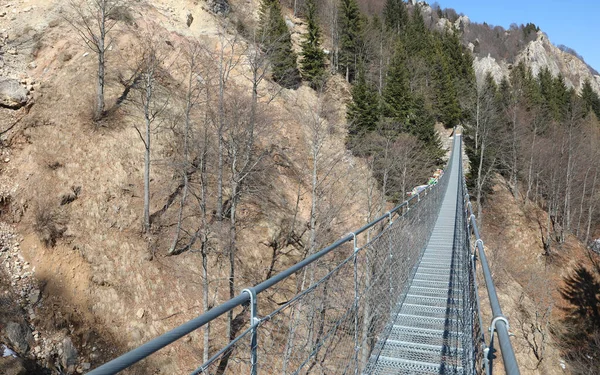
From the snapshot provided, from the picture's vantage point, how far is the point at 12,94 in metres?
14.5

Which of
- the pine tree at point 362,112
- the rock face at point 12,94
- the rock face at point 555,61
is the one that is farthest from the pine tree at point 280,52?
the rock face at point 555,61

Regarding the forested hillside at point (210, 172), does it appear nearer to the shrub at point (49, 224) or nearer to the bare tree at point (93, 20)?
the shrub at point (49, 224)

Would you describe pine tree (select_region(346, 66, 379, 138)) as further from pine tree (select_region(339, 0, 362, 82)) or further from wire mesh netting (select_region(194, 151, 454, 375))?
wire mesh netting (select_region(194, 151, 454, 375))

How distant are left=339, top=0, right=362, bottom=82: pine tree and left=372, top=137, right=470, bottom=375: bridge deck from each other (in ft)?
93.4

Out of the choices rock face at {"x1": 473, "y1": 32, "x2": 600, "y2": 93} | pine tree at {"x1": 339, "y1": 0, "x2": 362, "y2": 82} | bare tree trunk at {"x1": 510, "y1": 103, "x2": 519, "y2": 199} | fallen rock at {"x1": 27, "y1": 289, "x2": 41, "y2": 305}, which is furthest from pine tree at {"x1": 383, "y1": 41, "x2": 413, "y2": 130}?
rock face at {"x1": 473, "y1": 32, "x2": 600, "y2": 93}

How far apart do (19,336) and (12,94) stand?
1058cm

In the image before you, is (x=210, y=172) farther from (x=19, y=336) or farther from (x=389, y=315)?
(x=389, y=315)

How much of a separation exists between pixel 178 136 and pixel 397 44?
1047 inches

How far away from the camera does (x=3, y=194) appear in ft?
38.1

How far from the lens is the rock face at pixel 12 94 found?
1441 centimetres

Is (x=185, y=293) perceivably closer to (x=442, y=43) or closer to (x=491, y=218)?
(x=491, y=218)

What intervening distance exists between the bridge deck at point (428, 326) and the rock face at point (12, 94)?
16666 millimetres

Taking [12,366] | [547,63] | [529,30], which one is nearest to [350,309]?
[12,366]

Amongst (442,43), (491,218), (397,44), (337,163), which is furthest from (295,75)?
(442,43)
